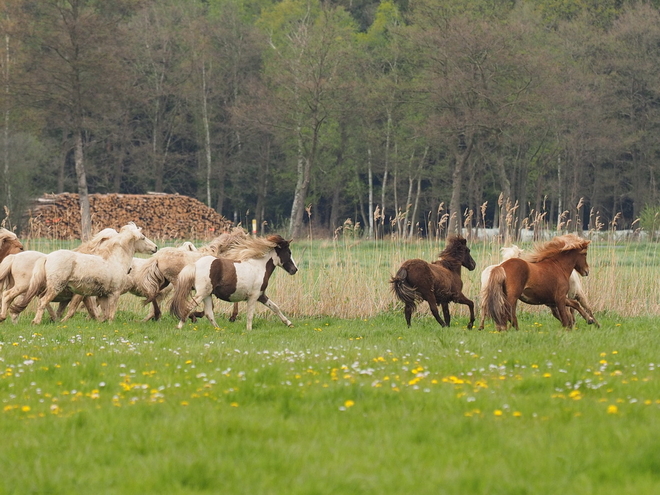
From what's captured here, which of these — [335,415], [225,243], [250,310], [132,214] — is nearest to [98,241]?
[225,243]

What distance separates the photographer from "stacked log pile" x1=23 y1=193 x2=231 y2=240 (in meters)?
43.7

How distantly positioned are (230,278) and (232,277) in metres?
0.04

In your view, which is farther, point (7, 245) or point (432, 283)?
point (7, 245)

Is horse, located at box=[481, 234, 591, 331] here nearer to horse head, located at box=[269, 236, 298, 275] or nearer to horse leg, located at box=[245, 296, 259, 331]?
horse leg, located at box=[245, 296, 259, 331]

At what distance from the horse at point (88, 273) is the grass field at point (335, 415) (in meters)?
2.71

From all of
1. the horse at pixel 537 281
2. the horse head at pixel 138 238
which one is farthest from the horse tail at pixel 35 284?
the horse at pixel 537 281

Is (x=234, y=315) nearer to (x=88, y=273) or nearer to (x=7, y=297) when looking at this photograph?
(x=88, y=273)

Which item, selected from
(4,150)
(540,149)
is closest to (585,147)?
(540,149)

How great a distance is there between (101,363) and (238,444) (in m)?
3.60

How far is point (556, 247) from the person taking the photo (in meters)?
13.6

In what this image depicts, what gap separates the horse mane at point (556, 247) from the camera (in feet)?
44.3

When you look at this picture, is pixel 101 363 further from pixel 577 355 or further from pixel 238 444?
pixel 577 355

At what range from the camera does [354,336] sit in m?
13.3

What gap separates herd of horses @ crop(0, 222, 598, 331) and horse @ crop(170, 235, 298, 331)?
2 cm
